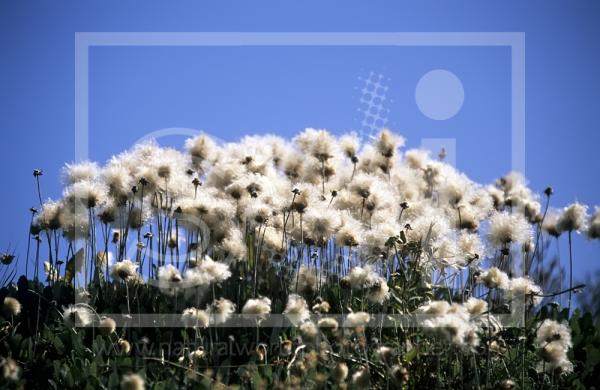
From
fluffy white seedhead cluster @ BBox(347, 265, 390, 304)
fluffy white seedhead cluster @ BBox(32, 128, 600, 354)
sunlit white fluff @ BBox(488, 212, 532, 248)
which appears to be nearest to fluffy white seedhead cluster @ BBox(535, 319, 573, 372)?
fluffy white seedhead cluster @ BBox(32, 128, 600, 354)

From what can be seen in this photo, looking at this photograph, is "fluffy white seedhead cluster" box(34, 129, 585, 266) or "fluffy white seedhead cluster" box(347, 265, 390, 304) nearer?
"fluffy white seedhead cluster" box(347, 265, 390, 304)

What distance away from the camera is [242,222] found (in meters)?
5.84

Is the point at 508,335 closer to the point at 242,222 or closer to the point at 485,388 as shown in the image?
the point at 485,388

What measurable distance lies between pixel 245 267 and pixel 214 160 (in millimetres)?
1053

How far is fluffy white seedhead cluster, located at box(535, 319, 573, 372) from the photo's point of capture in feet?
13.1

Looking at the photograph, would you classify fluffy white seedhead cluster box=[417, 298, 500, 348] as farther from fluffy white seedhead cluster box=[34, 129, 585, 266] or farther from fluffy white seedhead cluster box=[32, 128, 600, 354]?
fluffy white seedhead cluster box=[34, 129, 585, 266]

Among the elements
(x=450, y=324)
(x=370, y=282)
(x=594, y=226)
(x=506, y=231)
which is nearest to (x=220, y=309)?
(x=370, y=282)

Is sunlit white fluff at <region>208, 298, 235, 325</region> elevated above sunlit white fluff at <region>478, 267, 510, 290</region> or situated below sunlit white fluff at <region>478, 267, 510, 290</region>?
below

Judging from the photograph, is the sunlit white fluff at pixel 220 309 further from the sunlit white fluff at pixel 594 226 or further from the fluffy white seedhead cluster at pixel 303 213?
the sunlit white fluff at pixel 594 226

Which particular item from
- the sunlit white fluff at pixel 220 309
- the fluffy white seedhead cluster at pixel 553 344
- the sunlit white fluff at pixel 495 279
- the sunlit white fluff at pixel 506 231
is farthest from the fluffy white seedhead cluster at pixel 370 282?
the sunlit white fluff at pixel 506 231

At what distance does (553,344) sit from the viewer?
13.2ft

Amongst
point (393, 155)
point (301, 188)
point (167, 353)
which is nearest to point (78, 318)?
point (167, 353)

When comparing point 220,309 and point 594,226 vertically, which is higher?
point 594,226

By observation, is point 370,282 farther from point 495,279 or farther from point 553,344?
point 553,344
